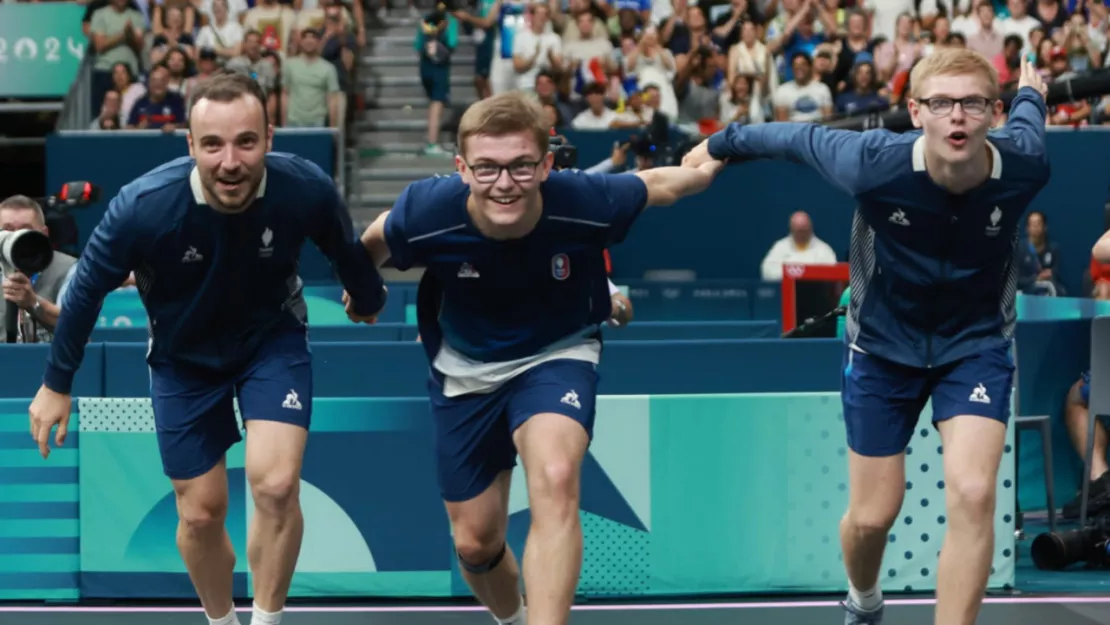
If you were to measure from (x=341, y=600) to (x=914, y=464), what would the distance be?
289 cm

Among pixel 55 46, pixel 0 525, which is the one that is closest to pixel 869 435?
pixel 0 525

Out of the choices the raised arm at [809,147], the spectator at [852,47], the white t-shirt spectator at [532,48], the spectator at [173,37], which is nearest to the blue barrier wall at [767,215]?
the spectator at [852,47]

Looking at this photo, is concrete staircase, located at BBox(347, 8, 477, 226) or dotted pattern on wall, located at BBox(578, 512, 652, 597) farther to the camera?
concrete staircase, located at BBox(347, 8, 477, 226)

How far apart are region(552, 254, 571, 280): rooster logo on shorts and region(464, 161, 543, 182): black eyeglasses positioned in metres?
0.33

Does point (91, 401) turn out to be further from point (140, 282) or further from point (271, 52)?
point (271, 52)

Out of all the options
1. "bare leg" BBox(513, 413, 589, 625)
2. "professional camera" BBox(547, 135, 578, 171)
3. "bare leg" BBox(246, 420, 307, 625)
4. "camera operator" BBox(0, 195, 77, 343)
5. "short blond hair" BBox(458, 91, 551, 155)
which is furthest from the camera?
"camera operator" BBox(0, 195, 77, 343)

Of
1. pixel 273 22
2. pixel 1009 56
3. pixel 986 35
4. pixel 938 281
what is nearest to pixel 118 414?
pixel 938 281

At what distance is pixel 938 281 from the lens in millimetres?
5832

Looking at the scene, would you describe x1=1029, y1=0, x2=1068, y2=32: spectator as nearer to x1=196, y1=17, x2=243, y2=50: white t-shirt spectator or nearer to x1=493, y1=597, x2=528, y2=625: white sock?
x1=196, y1=17, x2=243, y2=50: white t-shirt spectator

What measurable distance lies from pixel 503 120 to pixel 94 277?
1.59 m

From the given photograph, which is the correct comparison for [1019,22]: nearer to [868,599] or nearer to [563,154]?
[563,154]

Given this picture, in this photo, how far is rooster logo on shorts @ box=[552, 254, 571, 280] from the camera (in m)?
5.59

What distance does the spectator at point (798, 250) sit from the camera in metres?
16.1

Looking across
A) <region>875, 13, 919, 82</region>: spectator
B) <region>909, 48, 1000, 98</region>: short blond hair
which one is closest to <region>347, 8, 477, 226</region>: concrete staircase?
<region>875, 13, 919, 82</region>: spectator
